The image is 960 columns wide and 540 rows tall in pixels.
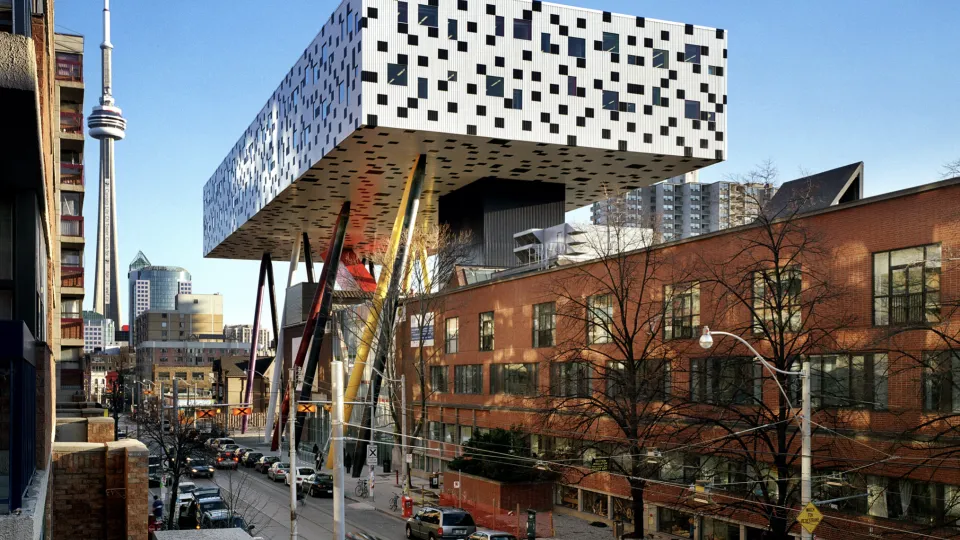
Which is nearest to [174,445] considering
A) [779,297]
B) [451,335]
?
[451,335]

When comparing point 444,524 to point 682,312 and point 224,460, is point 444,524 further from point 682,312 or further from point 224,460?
point 224,460

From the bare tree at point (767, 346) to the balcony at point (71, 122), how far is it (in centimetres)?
3638

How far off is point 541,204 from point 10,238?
64.4m

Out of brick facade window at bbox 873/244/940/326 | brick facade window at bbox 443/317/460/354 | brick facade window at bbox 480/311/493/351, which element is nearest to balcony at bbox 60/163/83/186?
brick facade window at bbox 443/317/460/354

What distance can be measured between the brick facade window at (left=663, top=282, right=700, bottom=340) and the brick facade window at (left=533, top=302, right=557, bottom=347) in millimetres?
9788

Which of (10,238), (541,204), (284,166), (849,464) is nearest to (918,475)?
(849,464)

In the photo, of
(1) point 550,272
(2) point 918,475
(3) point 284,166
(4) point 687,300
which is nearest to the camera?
(2) point 918,475

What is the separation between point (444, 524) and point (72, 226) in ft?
102

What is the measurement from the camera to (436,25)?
61219mm

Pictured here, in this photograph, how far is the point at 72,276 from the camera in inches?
2219

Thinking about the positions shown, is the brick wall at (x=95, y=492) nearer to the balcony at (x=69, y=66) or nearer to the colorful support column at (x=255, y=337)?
the balcony at (x=69, y=66)

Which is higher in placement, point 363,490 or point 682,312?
point 682,312

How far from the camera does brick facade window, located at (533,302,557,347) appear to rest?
50.6 metres

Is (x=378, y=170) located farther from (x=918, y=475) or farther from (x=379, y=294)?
(x=918, y=475)
